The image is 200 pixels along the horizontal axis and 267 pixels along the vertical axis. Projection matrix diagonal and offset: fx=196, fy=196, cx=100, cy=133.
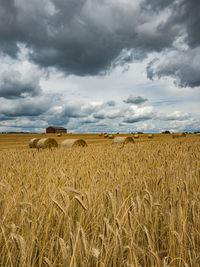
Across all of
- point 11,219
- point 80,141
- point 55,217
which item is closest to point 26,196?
point 11,219

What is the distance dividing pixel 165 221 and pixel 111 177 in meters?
1.66

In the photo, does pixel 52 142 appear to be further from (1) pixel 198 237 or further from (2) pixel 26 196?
(1) pixel 198 237

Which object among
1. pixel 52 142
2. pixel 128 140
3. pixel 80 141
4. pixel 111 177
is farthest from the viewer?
pixel 128 140

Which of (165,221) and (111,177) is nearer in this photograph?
(165,221)

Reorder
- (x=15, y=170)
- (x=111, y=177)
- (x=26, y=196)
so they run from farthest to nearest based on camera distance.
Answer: (x=15, y=170) < (x=111, y=177) < (x=26, y=196)

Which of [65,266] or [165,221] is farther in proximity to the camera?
[165,221]

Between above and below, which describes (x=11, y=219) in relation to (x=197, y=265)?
below

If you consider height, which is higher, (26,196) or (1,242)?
(26,196)

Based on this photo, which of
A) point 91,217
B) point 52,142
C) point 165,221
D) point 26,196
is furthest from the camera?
point 52,142

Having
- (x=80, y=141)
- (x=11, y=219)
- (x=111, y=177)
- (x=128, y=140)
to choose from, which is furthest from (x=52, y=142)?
(x=11, y=219)

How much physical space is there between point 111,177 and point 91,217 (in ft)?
4.73

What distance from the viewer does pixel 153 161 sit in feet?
18.8

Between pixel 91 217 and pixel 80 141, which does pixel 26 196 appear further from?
pixel 80 141

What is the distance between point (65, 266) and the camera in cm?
120
